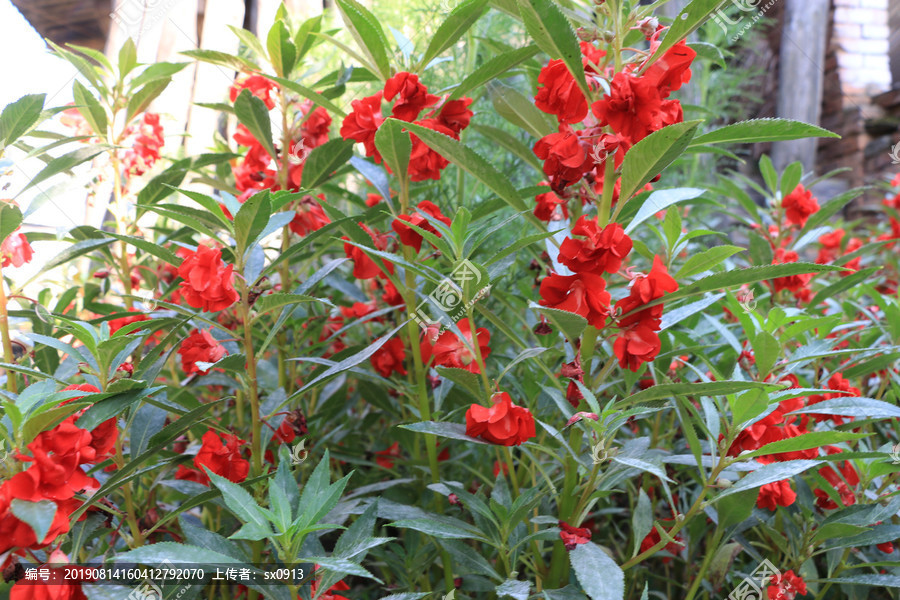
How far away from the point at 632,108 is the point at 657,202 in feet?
0.44

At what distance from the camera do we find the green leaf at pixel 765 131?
56cm

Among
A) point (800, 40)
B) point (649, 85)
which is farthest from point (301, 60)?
point (800, 40)

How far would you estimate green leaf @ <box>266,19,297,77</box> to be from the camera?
0.83 metres

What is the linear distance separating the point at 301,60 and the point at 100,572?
2.53 ft

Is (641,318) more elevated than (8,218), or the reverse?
(8,218)

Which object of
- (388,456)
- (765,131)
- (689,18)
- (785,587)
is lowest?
(785,587)

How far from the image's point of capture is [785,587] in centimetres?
69

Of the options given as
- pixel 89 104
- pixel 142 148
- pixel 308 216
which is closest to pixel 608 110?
pixel 308 216

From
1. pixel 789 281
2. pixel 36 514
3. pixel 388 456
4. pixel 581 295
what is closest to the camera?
pixel 36 514

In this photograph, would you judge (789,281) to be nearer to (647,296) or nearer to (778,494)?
(778,494)

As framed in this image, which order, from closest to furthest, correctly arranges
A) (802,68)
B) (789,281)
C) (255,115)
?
(255,115), (789,281), (802,68)

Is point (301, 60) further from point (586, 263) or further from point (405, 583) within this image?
point (405, 583)

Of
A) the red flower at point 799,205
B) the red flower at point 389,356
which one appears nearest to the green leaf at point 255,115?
the red flower at point 389,356

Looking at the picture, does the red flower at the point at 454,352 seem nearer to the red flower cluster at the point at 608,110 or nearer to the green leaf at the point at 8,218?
the red flower cluster at the point at 608,110
